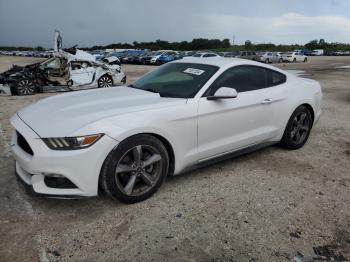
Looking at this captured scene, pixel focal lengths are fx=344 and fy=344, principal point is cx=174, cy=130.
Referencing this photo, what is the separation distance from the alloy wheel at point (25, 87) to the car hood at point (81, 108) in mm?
8245

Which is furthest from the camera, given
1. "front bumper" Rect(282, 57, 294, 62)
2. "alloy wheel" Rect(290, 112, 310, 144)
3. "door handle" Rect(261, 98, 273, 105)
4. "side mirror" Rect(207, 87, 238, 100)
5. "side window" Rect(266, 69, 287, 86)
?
"front bumper" Rect(282, 57, 294, 62)

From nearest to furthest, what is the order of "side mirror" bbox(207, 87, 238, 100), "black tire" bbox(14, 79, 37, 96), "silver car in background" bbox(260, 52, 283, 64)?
"side mirror" bbox(207, 87, 238, 100)
"black tire" bbox(14, 79, 37, 96)
"silver car in background" bbox(260, 52, 283, 64)

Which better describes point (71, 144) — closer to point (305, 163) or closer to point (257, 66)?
point (257, 66)

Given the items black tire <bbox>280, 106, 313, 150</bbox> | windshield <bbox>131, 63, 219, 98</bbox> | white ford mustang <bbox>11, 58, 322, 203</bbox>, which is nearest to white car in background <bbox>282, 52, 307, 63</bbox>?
black tire <bbox>280, 106, 313, 150</bbox>

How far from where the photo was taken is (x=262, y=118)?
4574 millimetres

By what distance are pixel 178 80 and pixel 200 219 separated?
1802mm

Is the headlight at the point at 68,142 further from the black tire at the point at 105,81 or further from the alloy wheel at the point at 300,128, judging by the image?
the black tire at the point at 105,81

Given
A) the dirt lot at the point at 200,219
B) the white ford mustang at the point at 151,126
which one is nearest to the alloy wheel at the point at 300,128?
the white ford mustang at the point at 151,126

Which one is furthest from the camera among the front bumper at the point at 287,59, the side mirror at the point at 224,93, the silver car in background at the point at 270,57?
the front bumper at the point at 287,59

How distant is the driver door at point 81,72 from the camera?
1271 cm

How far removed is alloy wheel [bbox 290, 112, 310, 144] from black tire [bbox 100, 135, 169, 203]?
2462mm

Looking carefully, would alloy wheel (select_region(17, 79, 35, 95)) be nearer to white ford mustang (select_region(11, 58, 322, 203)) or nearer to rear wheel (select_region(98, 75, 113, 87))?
rear wheel (select_region(98, 75, 113, 87))

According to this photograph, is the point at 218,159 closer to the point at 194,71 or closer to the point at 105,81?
the point at 194,71

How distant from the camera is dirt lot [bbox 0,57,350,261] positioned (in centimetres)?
285
